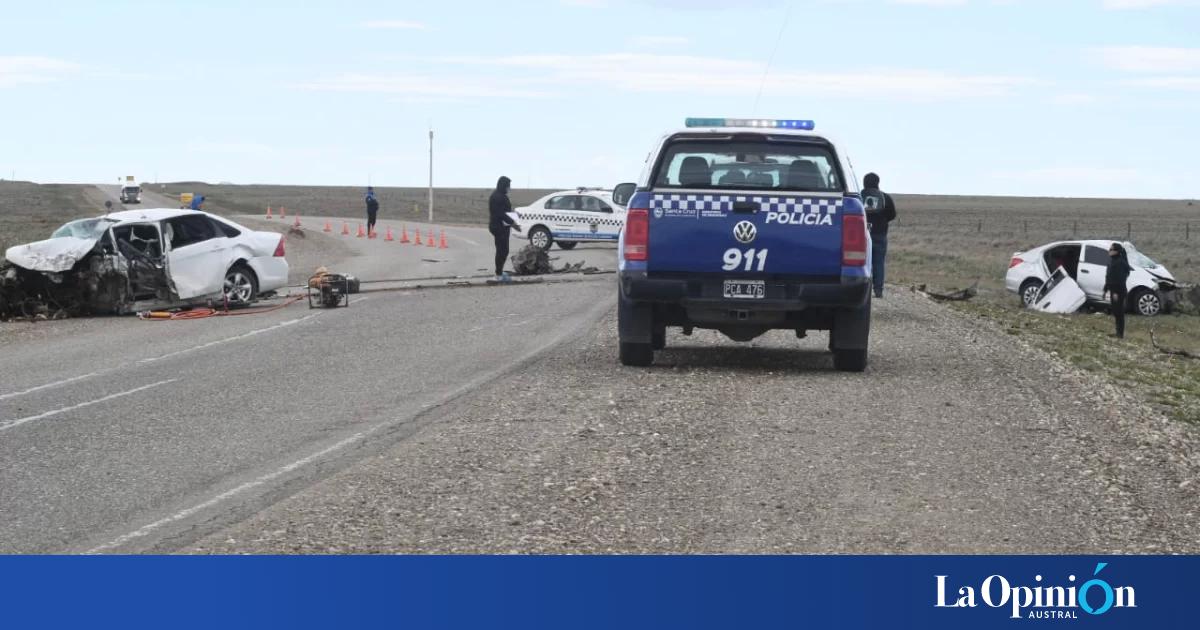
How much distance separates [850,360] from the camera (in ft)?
43.8

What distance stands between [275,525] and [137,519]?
33.2 inches

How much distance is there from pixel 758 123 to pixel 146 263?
11864mm

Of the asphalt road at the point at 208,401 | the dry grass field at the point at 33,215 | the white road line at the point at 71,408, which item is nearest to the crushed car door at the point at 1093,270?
the asphalt road at the point at 208,401

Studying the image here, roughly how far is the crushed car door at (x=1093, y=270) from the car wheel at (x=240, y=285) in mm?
16090

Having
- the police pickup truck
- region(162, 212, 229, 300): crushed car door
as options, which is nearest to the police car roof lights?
the police pickup truck

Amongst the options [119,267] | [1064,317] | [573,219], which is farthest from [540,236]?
[119,267]

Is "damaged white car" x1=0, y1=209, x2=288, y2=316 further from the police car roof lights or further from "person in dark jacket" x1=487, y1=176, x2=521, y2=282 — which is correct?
the police car roof lights

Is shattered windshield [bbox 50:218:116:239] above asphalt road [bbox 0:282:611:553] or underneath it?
above

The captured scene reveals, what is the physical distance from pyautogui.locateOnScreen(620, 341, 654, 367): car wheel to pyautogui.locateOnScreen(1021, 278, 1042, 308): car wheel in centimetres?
1778

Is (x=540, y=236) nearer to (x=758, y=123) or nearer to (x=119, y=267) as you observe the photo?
(x=119, y=267)

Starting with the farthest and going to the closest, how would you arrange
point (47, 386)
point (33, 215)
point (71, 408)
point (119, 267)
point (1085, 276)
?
point (33, 215) < point (1085, 276) < point (119, 267) < point (47, 386) < point (71, 408)

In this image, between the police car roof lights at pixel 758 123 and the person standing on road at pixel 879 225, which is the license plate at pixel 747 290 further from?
the person standing on road at pixel 879 225

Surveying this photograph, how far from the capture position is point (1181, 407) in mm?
12430

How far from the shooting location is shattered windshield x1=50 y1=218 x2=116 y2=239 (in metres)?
21.6
